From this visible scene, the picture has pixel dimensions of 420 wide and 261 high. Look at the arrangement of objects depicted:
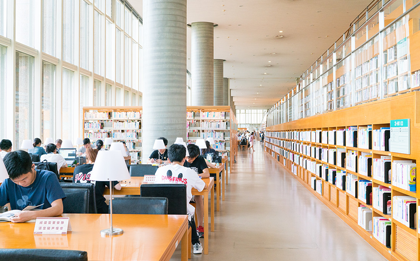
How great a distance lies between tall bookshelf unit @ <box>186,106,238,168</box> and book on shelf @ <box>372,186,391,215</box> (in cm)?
655

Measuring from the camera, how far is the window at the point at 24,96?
7621 mm

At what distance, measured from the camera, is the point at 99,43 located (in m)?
11.4

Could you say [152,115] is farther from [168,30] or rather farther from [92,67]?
[92,67]

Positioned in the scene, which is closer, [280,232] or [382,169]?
[382,169]

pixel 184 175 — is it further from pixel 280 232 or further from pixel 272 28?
pixel 272 28

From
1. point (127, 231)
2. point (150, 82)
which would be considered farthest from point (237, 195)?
point (127, 231)

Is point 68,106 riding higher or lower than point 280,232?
higher

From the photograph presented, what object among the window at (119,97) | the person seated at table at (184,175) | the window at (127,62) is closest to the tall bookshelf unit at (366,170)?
the person seated at table at (184,175)

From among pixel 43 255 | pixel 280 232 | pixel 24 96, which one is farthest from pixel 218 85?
pixel 43 255

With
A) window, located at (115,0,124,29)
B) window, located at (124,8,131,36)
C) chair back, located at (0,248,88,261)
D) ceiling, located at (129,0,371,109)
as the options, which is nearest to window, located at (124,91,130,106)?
window, located at (124,8,131,36)

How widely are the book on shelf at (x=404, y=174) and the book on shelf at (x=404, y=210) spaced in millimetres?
127

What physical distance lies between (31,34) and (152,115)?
411cm

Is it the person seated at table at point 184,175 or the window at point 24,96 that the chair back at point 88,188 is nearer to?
the person seated at table at point 184,175

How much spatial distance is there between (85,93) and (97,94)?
63 centimetres
